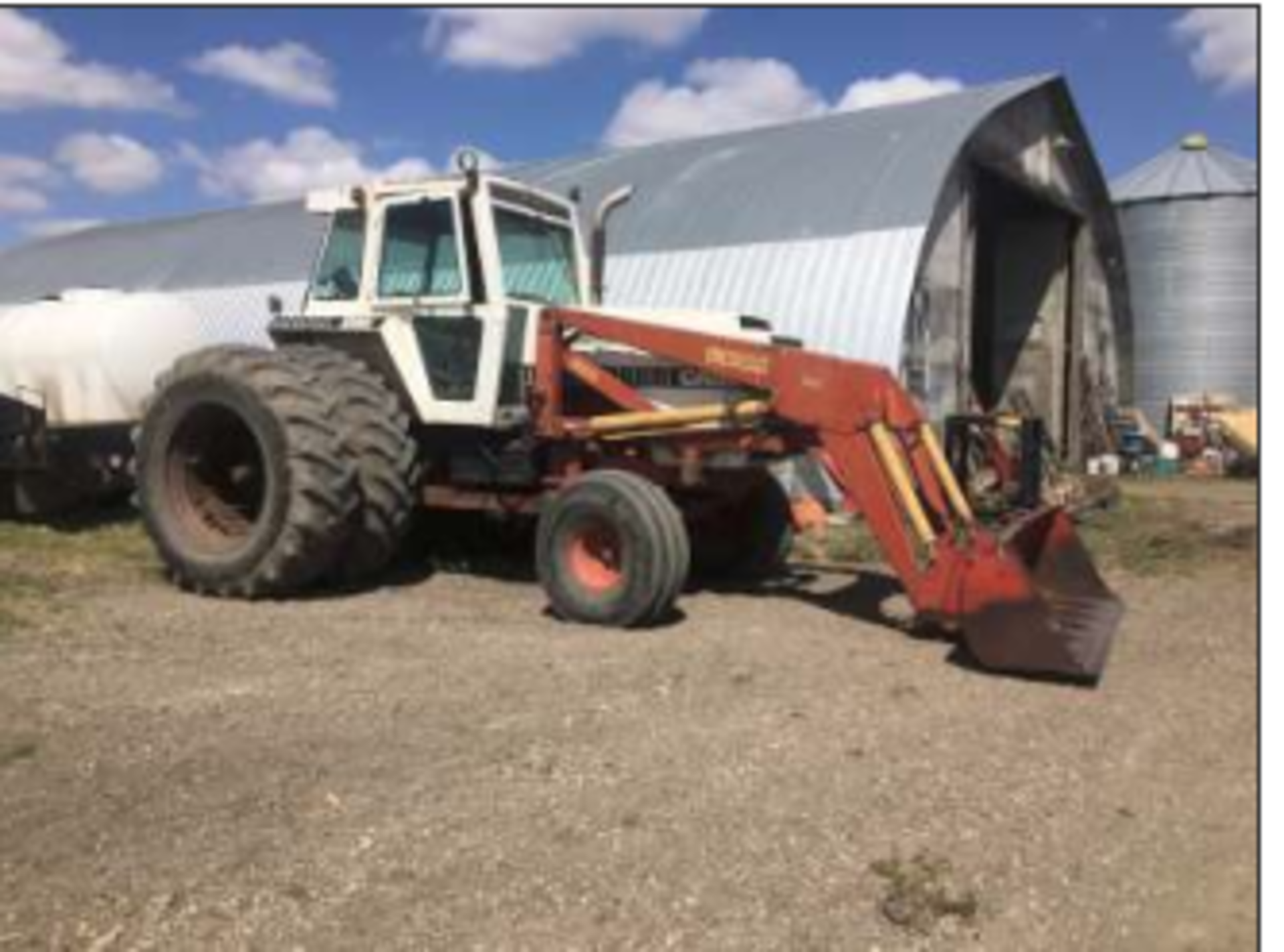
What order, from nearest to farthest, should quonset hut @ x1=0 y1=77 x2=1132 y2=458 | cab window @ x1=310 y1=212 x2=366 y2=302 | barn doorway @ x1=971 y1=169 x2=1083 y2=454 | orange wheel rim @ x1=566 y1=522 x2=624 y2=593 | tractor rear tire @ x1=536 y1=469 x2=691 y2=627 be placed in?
1. tractor rear tire @ x1=536 y1=469 x2=691 y2=627
2. orange wheel rim @ x1=566 y1=522 x2=624 y2=593
3. cab window @ x1=310 y1=212 x2=366 y2=302
4. quonset hut @ x1=0 y1=77 x2=1132 y2=458
5. barn doorway @ x1=971 y1=169 x2=1083 y2=454

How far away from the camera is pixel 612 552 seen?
7973 millimetres

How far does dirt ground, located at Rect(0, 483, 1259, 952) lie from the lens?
3.81m

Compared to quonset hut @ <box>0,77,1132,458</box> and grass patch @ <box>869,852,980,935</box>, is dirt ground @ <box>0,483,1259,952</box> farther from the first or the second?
quonset hut @ <box>0,77,1132,458</box>

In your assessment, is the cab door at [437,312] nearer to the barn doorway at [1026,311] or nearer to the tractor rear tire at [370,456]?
the tractor rear tire at [370,456]

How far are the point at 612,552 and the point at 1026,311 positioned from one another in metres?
15.4

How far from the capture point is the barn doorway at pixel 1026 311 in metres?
21.3

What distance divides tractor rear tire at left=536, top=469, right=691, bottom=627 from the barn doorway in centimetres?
1429

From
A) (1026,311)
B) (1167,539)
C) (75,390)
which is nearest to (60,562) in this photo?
(75,390)

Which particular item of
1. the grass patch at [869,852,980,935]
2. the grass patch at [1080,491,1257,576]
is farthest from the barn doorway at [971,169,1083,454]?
the grass patch at [869,852,980,935]

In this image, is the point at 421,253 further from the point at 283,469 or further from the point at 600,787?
the point at 600,787

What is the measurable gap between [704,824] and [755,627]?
325 cm

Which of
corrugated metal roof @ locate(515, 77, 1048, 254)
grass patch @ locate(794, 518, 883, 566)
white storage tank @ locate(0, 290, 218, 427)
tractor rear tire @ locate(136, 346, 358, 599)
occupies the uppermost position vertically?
corrugated metal roof @ locate(515, 77, 1048, 254)

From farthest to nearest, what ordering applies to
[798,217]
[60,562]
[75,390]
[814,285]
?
[798,217] < [814,285] < [75,390] < [60,562]

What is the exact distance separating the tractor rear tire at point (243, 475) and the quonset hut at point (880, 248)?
7.18 m
